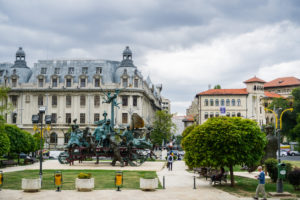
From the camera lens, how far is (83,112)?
77500 millimetres

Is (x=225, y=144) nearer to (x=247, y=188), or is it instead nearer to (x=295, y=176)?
(x=247, y=188)

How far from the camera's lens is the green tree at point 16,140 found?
41.0m

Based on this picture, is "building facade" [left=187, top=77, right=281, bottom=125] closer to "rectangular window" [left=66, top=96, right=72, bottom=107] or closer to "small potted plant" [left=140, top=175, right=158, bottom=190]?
"rectangular window" [left=66, top=96, right=72, bottom=107]

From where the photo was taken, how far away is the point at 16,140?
1641 inches

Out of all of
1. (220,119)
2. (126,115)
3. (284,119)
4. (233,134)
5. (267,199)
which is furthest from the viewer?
(284,119)

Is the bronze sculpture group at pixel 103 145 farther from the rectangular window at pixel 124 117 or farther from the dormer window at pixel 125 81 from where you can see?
the dormer window at pixel 125 81

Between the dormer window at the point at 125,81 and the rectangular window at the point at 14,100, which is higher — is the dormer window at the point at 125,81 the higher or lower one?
the higher one

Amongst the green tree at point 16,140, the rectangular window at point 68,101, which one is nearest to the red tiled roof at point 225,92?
the rectangular window at point 68,101

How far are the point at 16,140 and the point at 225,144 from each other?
29803 millimetres

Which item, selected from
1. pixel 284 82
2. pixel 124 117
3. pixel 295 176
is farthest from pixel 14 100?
pixel 284 82

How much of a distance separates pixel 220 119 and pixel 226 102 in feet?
244

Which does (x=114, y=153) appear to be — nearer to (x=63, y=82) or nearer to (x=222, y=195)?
(x=222, y=195)

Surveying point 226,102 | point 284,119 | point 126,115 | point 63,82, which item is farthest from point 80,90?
point 284,119

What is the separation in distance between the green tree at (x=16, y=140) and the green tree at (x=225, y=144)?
27078 millimetres
